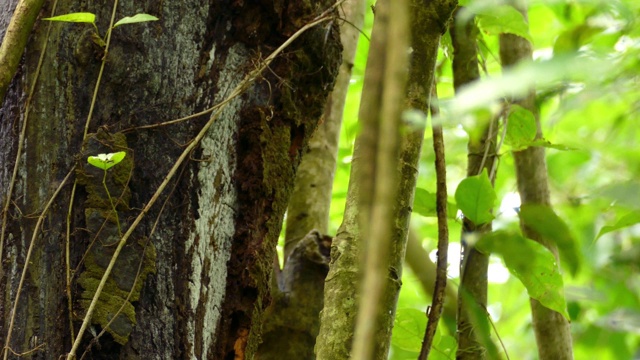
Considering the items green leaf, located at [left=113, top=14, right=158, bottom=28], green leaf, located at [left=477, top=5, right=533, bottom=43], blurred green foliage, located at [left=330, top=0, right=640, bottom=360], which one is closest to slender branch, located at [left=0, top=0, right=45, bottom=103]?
green leaf, located at [left=113, top=14, right=158, bottom=28]

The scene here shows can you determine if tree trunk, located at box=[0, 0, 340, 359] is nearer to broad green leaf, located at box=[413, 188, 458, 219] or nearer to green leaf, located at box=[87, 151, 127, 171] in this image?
green leaf, located at box=[87, 151, 127, 171]

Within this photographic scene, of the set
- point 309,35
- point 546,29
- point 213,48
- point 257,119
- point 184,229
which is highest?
point 546,29

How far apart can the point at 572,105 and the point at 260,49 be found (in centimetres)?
89

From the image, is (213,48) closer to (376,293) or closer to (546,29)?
(376,293)

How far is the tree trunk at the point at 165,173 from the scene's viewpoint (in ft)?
3.83

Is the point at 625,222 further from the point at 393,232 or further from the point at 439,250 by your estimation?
the point at 439,250

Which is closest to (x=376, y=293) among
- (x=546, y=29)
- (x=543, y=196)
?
(x=543, y=196)

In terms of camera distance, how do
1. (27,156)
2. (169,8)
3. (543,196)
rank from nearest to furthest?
(27,156), (169,8), (543,196)

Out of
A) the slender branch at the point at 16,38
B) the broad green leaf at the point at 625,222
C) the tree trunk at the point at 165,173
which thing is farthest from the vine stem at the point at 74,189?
the broad green leaf at the point at 625,222

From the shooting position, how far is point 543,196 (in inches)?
77.3

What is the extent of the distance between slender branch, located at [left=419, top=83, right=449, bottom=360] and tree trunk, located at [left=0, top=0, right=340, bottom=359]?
0.32 meters

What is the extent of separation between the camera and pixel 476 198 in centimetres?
150

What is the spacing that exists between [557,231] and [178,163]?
0.70m

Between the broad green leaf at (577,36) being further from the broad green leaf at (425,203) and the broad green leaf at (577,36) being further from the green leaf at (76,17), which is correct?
the green leaf at (76,17)
